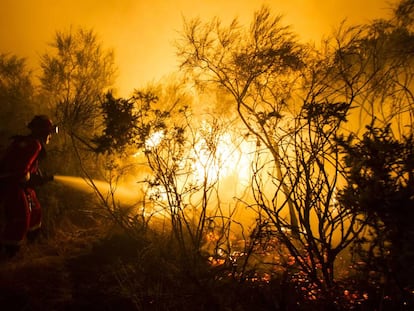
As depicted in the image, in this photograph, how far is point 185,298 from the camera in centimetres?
519

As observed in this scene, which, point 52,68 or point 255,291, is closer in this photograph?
point 255,291

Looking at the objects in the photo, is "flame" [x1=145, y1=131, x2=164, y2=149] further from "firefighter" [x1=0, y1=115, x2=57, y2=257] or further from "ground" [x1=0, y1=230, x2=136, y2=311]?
"ground" [x1=0, y1=230, x2=136, y2=311]

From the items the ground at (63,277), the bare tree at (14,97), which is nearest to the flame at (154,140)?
the ground at (63,277)

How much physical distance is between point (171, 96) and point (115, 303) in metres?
9.28

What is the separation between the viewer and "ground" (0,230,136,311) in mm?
5016

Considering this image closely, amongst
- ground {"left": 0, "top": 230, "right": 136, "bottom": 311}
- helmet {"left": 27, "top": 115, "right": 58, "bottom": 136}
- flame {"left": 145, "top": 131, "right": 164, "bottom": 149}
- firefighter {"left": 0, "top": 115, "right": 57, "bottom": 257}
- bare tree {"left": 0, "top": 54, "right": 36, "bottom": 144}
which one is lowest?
ground {"left": 0, "top": 230, "right": 136, "bottom": 311}

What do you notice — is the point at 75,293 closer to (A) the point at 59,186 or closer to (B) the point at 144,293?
(B) the point at 144,293

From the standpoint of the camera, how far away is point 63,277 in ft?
19.3

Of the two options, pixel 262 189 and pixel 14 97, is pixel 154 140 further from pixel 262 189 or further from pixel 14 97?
pixel 14 97

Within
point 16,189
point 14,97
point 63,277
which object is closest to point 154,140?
point 16,189

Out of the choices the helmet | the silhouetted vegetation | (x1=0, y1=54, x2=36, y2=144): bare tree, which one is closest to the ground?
the silhouetted vegetation

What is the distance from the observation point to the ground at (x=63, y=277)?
502 cm

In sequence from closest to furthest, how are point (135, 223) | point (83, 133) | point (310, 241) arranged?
point (310, 241) → point (135, 223) → point (83, 133)

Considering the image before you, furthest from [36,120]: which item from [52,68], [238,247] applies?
[52,68]
